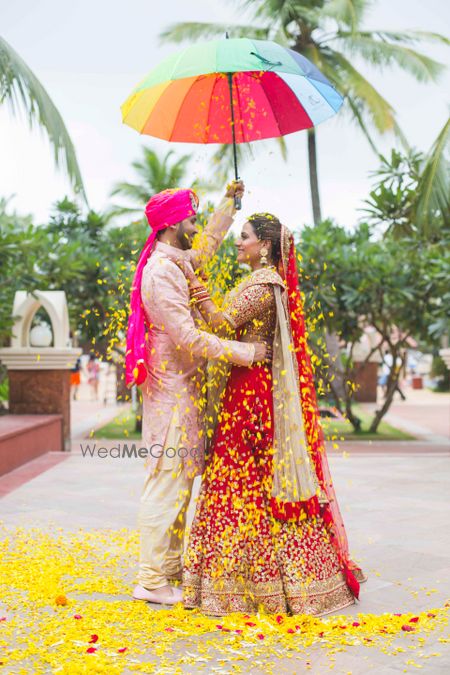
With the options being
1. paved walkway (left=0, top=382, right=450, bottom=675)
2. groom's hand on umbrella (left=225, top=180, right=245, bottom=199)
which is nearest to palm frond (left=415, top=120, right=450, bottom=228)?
paved walkway (left=0, top=382, right=450, bottom=675)

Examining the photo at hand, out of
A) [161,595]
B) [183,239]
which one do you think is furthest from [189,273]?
[161,595]

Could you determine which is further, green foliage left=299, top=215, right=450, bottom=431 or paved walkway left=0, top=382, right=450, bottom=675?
green foliage left=299, top=215, right=450, bottom=431

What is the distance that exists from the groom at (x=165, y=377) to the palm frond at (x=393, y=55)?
16.2 m

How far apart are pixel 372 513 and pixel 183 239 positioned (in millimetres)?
2973

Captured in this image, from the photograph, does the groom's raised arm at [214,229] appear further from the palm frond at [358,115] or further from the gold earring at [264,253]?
the palm frond at [358,115]

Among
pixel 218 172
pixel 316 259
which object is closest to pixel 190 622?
pixel 316 259

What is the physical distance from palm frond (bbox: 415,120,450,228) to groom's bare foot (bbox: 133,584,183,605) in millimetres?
7797

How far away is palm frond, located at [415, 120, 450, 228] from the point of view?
10.3 m

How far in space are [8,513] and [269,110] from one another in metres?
3.49

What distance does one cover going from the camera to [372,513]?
19.4ft

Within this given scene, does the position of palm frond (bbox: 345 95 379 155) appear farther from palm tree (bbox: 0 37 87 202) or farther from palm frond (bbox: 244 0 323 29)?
palm tree (bbox: 0 37 87 202)

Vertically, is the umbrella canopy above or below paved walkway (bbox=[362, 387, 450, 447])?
above

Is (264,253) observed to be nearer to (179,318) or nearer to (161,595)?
(179,318)

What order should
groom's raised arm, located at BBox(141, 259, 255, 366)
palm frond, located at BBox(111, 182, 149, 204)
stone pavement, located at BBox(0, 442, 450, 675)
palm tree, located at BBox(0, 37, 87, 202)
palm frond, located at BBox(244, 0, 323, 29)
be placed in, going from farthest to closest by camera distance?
palm frond, located at BBox(111, 182, 149, 204), palm frond, located at BBox(244, 0, 323, 29), palm tree, located at BBox(0, 37, 87, 202), stone pavement, located at BBox(0, 442, 450, 675), groom's raised arm, located at BBox(141, 259, 255, 366)
